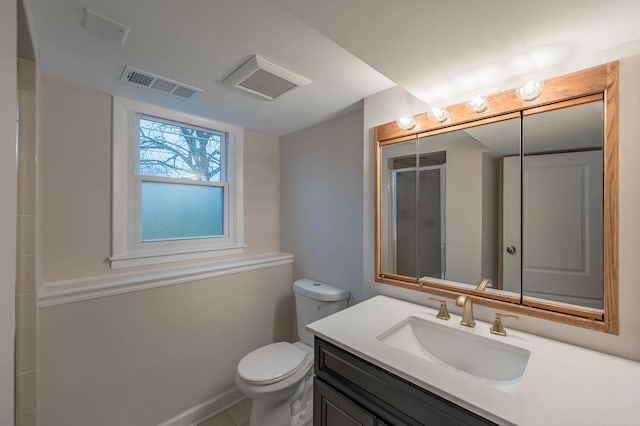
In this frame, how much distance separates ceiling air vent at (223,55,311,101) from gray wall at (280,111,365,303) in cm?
61

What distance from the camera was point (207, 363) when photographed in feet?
6.40

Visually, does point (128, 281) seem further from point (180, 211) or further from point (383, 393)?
point (383, 393)

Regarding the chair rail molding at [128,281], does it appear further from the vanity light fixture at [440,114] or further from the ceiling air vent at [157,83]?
the vanity light fixture at [440,114]

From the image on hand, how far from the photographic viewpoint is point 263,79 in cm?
147

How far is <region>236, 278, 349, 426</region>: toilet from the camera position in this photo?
151 cm

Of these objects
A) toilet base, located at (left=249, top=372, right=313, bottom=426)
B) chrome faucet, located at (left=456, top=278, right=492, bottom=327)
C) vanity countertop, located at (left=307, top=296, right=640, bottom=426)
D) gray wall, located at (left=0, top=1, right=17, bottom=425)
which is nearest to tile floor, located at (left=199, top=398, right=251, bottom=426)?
toilet base, located at (left=249, top=372, right=313, bottom=426)

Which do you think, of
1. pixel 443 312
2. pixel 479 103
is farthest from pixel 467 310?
pixel 479 103

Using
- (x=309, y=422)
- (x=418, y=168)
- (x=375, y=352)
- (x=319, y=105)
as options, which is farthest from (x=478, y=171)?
(x=309, y=422)

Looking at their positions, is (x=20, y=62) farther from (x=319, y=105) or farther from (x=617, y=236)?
(x=617, y=236)

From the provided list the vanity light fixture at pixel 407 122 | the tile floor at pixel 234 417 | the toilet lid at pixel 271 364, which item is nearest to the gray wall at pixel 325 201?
the vanity light fixture at pixel 407 122

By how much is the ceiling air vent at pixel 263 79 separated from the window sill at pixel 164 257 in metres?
1.28

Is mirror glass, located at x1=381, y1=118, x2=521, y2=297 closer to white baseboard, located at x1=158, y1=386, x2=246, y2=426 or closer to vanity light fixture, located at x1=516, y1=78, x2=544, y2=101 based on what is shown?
vanity light fixture, located at x1=516, y1=78, x2=544, y2=101

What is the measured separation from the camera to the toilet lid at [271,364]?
1524mm

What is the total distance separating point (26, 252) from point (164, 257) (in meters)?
0.75
